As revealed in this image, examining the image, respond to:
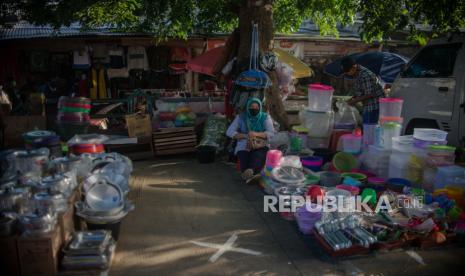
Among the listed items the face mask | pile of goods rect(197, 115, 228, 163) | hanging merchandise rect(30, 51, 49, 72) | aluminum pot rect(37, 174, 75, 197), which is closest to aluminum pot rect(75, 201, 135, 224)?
aluminum pot rect(37, 174, 75, 197)

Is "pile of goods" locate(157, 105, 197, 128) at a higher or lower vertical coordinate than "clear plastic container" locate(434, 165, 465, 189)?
higher

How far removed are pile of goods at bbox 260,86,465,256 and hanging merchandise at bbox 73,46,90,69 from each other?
8.57 m

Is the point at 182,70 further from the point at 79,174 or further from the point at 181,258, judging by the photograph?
the point at 181,258

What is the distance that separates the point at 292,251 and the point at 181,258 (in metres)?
1.18

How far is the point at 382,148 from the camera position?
6.48 meters

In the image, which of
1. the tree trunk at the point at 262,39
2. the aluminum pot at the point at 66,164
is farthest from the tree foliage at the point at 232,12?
the aluminum pot at the point at 66,164

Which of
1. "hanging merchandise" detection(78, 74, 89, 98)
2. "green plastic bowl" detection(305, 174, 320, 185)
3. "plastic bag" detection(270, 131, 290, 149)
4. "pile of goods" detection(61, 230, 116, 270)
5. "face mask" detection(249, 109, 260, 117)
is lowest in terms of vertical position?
"pile of goods" detection(61, 230, 116, 270)

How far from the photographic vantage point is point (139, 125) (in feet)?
27.6

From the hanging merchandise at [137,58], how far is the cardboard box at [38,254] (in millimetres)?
10989

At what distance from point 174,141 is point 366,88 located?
390 cm

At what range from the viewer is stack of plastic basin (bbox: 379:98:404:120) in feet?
22.9

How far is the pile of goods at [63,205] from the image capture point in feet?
12.2

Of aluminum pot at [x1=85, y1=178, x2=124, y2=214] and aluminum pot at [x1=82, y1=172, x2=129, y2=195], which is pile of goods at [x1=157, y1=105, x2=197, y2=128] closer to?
aluminum pot at [x1=82, y1=172, x2=129, y2=195]

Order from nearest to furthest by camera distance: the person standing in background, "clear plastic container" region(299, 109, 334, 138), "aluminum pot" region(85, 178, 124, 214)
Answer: "aluminum pot" region(85, 178, 124, 214) → the person standing in background → "clear plastic container" region(299, 109, 334, 138)
